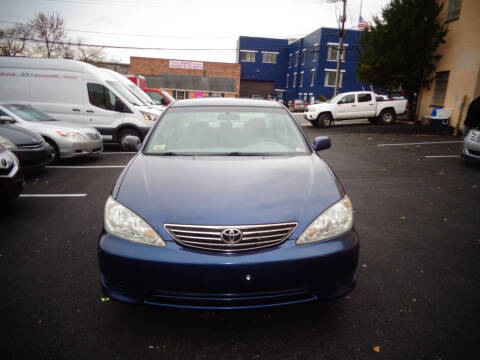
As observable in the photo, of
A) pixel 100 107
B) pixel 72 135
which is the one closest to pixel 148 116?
pixel 100 107

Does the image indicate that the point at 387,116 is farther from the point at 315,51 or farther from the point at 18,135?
the point at 315,51

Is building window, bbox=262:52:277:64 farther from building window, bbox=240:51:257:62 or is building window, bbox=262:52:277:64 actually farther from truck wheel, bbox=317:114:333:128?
truck wheel, bbox=317:114:333:128

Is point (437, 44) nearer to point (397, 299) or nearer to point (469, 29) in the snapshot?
point (469, 29)

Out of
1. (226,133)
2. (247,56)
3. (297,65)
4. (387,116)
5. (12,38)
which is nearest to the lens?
(226,133)

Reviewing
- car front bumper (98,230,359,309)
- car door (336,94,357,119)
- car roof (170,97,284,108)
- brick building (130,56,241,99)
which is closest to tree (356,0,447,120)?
car door (336,94,357,119)

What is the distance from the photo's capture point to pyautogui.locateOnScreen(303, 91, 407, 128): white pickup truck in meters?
18.5

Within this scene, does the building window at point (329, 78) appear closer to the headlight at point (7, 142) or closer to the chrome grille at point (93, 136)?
the chrome grille at point (93, 136)

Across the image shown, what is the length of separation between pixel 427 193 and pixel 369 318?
435cm

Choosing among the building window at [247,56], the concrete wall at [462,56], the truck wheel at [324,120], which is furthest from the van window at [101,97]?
the building window at [247,56]

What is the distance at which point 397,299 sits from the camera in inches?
106

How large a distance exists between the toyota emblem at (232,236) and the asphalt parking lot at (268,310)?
746 mm

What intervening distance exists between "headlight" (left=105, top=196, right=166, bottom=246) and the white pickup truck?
17.5 m

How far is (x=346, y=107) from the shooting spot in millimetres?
18531

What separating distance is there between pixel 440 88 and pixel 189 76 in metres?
40.6
